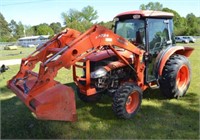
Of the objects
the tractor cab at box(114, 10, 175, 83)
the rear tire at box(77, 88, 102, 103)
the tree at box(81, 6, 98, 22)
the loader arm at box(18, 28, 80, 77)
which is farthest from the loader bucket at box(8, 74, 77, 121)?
the tree at box(81, 6, 98, 22)

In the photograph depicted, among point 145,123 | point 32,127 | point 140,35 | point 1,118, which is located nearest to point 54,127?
point 32,127

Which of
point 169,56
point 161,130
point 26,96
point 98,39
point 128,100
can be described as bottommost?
→ point 161,130

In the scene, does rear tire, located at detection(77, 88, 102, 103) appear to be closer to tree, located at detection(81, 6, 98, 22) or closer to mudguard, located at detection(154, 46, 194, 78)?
mudguard, located at detection(154, 46, 194, 78)

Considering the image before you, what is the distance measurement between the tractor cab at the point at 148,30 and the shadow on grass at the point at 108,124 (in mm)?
999

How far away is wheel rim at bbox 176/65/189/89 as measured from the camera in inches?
255

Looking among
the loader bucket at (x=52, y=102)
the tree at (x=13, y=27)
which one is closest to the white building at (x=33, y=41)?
the tree at (x=13, y=27)

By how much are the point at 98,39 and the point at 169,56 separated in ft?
7.00

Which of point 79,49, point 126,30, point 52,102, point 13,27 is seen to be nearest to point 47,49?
point 79,49

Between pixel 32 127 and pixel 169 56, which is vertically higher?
pixel 169 56

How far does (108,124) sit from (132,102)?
0.73 meters

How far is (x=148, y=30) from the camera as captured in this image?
5691 millimetres

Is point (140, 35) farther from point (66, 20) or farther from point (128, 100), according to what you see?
point (66, 20)

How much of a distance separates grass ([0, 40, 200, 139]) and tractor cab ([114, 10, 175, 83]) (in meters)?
0.88

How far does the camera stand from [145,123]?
4.86 metres
